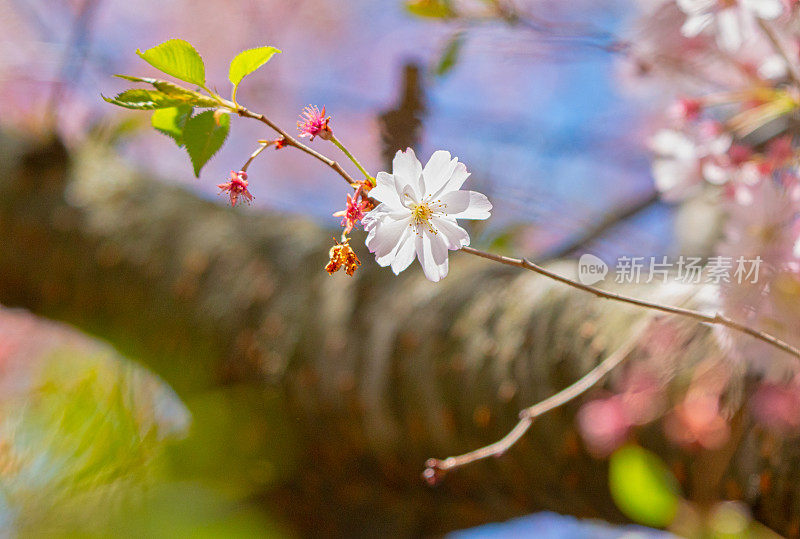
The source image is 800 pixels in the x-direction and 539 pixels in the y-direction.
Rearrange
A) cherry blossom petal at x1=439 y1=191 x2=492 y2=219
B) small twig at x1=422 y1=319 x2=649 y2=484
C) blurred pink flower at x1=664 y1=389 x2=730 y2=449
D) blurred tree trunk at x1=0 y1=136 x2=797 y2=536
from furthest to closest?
blurred tree trunk at x1=0 y1=136 x2=797 y2=536
blurred pink flower at x1=664 y1=389 x2=730 y2=449
small twig at x1=422 y1=319 x2=649 y2=484
cherry blossom petal at x1=439 y1=191 x2=492 y2=219

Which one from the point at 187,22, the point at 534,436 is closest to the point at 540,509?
the point at 534,436

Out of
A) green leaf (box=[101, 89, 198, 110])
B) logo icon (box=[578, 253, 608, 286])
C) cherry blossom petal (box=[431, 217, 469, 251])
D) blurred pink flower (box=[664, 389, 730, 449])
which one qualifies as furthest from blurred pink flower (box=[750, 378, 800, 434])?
green leaf (box=[101, 89, 198, 110])

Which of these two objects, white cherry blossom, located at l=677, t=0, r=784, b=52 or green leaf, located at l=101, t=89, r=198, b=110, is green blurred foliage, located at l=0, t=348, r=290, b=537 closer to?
green leaf, located at l=101, t=89, r=198, b=110

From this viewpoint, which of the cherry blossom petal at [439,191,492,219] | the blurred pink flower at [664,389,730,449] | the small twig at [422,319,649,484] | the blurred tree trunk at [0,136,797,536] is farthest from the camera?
the blurred tree trunk at [0,136,797,536]

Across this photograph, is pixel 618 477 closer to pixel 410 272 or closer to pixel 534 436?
pixel 534 436

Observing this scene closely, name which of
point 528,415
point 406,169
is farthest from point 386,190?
point 528,415

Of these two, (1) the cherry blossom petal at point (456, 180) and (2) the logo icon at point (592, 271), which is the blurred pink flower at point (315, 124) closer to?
(1) the cherry blossom petal at point (456, 180)

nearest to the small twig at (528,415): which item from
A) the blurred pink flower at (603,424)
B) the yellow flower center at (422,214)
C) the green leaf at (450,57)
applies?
the blurred pink flower at (603,424)
